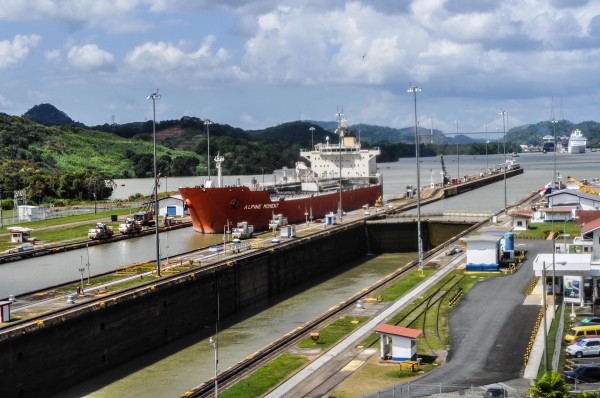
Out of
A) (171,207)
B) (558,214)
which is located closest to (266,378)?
(558,214)

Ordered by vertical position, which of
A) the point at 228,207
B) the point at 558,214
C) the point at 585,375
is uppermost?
the point at 228,207

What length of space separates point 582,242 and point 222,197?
35.7m

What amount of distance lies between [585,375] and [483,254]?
24713 mm

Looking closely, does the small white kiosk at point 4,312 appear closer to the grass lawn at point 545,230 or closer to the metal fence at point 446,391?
the metal fence at point 446,391

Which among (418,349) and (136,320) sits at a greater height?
(136,320)

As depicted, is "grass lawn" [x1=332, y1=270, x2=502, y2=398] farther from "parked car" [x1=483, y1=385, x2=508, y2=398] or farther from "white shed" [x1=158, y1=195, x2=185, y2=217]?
"white shed" [x1=158, y1=195, x2=185, y2=217]

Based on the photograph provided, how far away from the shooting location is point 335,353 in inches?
1401

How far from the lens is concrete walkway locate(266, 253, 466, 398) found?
31.1m

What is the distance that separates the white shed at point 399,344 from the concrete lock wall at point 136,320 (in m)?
13.6

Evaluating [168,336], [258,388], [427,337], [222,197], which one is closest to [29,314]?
[168,336]

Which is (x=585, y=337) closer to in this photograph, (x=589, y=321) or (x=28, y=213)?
(x=589, y=321)

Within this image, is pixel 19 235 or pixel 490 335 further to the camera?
pixel 19 235

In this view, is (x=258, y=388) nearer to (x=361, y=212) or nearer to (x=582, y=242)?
(x=582, y=242)

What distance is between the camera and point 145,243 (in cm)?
7488
